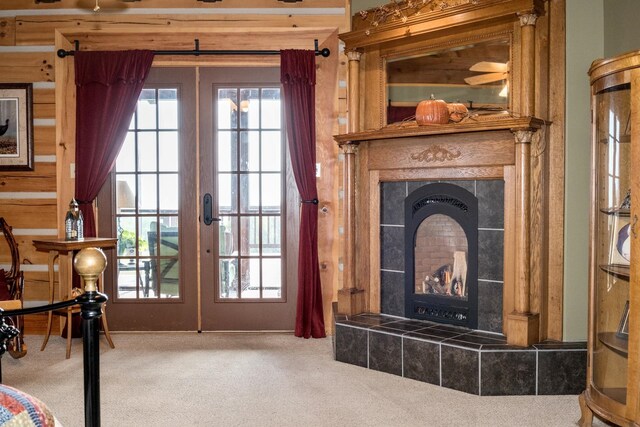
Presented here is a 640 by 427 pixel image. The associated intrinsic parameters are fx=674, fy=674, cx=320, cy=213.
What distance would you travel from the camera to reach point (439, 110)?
4270 mm

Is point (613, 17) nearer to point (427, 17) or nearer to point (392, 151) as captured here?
point (427, 17)

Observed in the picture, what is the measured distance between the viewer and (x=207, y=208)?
18.3 feet

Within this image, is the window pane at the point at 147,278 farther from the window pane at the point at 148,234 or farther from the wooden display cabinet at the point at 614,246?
the wooden display cabinet at the point at 614,246

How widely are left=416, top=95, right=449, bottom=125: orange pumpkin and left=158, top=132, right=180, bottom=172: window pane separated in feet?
7.36

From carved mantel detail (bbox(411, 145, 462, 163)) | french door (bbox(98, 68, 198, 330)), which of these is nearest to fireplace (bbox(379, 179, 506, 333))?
carved mantel detail (bbox(411, 145, 462, 163))

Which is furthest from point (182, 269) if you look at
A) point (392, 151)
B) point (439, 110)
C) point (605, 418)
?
point (605, 418)

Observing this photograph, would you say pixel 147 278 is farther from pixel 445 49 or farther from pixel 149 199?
pixel 445 49

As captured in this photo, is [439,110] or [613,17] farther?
[439,110]

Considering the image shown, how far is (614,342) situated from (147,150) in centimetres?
393

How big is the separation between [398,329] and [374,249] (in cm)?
72

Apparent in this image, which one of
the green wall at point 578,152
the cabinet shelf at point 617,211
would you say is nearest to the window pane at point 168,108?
the green wall at point 578,152

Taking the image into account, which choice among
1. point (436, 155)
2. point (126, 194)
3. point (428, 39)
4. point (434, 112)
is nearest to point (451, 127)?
point (434, 112)

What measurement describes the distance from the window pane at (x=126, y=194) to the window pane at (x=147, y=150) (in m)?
0.15

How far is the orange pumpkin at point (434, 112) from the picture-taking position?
14.0ft
